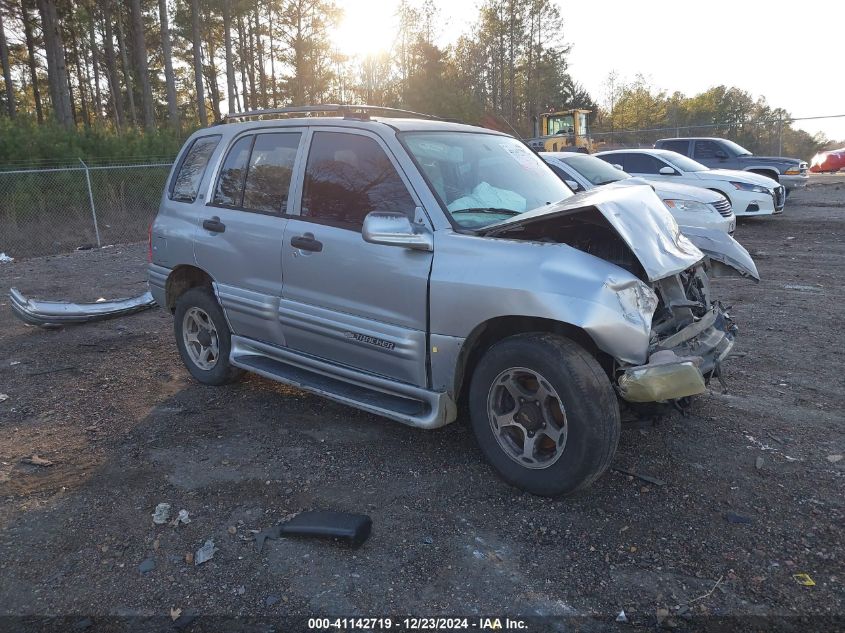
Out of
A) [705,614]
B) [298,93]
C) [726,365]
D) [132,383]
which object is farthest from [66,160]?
[298,93]

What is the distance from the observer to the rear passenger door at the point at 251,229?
4.41 meters

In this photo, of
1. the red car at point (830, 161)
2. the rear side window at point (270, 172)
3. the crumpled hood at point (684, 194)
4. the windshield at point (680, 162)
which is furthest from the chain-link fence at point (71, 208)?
the red car at point (830, 161)

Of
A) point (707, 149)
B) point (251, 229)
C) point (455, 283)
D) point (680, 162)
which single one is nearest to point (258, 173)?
point (251, 229)

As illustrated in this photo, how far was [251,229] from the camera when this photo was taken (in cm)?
453

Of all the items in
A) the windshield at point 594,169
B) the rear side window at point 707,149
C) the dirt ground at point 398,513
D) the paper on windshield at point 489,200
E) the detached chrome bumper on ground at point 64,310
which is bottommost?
the dirt ground at point 398,513

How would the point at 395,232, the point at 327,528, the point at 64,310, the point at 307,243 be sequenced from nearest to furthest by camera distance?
the point at 327,528, the point at 395,232, the point at 307,243, the point at 64,310

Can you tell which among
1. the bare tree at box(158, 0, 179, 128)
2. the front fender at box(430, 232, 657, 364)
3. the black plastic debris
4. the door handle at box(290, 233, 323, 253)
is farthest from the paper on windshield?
the bare tree at box(158, 0, 179, 128)

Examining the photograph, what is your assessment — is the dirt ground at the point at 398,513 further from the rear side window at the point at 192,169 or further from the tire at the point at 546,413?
the rear side window at the point at 192,169

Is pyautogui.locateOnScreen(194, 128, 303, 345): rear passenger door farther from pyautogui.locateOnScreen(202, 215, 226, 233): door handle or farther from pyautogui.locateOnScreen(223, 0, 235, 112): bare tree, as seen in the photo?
pyautogui.locateOnScreen(223, 0, 235, 112): bare tree

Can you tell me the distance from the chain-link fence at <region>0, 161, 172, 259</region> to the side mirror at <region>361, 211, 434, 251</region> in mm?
11578

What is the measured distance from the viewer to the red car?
2527 centimetres

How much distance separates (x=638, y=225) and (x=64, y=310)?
250 inches

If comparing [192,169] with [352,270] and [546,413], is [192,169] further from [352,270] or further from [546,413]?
[546,413]

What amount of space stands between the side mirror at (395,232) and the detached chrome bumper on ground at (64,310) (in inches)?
203
